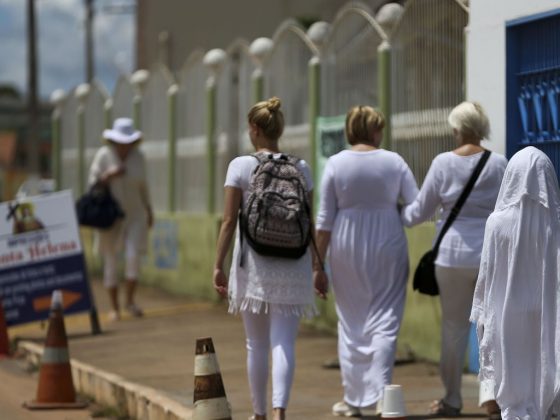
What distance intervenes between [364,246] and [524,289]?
1899mm

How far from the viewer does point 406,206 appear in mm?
8641

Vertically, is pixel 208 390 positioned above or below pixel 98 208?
below

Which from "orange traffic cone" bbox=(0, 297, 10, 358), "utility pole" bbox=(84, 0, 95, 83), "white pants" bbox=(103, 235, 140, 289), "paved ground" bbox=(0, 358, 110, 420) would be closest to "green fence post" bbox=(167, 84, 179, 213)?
"white pants" bbox=(103, 235, 140, 289)

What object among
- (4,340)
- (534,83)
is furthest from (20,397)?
(534,83)

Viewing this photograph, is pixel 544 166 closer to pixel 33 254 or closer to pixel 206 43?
pixel 33 254

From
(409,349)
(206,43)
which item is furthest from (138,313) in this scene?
(206,43)

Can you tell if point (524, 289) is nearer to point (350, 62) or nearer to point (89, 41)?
point (350, 62)

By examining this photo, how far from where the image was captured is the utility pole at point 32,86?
113 feet

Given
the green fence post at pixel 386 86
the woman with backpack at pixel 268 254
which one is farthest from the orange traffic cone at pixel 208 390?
the green fence post at pixel 386 86

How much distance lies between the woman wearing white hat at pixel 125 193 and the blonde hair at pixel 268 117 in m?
6.23

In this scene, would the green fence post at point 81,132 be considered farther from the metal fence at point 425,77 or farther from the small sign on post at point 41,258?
the metal fence at point 425,77

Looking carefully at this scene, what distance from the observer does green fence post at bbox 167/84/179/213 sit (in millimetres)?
17484

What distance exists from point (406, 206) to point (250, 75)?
6.75 meters

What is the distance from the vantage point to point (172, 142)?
17.6 metres
